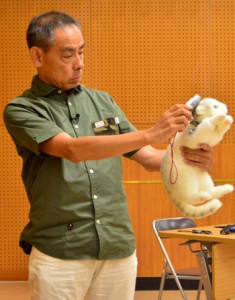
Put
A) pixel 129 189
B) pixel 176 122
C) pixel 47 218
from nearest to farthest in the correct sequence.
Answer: pixel 176 122 → pixel 47 218 → pixel 129 189

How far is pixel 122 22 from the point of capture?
614 centimetres

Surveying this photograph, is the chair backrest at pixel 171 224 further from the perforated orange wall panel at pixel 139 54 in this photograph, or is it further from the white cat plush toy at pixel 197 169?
the white cat plush toy at pixel 197 169

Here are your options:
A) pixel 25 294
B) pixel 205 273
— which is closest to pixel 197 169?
pixel 205 273

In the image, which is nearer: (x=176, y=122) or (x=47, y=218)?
(x=176, y=122)

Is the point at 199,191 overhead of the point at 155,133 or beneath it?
beneath

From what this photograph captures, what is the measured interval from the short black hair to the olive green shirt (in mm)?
148

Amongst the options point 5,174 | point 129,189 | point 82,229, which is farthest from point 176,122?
point 5,174

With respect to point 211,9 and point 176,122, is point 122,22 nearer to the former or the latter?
point 211,9

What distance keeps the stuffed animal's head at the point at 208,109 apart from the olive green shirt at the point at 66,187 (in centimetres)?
55

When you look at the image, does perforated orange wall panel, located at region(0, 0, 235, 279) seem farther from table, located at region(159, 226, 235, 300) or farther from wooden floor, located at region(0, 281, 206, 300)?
table, located at region(159, 226, 235, 300)

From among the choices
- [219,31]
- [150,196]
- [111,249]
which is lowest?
[150,196]

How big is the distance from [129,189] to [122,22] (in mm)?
1649

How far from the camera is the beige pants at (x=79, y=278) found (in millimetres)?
2191

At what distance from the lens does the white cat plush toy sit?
1.77 m
